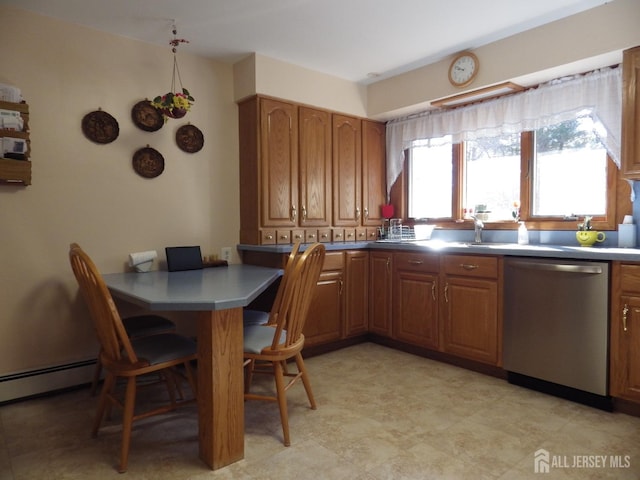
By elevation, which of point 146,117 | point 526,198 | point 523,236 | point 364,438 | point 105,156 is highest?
point 146,117

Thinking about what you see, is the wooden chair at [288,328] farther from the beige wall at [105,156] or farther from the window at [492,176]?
the window at [492,176]

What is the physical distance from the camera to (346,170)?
379 centimetres

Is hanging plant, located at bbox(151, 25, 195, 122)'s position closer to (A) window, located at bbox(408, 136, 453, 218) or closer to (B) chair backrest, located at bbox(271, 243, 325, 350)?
(B) chair backrest, located at bbox(271, 243, 325, 350)

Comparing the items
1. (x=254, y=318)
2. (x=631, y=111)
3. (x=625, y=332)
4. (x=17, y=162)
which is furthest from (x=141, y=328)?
(x=631, y=111)

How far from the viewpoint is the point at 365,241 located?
3.94 meters

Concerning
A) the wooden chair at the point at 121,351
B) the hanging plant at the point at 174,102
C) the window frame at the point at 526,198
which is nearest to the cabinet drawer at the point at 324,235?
the window frame at the point at 526,198

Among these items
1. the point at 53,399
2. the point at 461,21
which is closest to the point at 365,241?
the point at 461,21

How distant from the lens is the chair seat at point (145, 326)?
242 centimetres

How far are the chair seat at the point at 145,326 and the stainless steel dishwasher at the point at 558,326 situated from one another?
2182 millimetres

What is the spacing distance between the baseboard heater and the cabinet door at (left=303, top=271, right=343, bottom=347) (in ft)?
4.99

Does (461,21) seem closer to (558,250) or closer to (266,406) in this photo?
(558,250)

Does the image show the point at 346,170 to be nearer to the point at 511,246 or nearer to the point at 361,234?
the point at 361,234

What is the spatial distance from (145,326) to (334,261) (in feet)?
5.00

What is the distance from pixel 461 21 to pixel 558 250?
1.57 m
